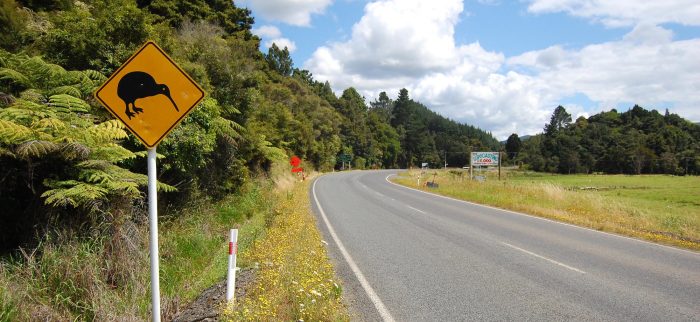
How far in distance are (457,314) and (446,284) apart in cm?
129

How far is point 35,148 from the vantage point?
5.34 meters

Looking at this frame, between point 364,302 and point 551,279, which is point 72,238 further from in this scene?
point 551,279

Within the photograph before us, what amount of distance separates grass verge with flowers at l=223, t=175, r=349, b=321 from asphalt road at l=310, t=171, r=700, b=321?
1.53 feet

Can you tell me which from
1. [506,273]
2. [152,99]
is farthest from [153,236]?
[506,273]

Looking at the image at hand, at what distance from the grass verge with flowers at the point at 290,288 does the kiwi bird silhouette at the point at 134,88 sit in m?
2.21

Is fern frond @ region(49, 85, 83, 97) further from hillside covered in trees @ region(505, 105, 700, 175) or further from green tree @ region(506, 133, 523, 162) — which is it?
green tree @ region(506, 133, 523, 162)

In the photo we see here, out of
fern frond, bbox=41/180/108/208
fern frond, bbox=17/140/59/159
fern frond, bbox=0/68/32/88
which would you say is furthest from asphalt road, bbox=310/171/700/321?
fern frond, bbox=0/68/32/88

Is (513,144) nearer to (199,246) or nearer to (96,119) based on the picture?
(199,246)

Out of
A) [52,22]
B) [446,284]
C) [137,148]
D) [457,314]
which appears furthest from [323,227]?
[52,22]

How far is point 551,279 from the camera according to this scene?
7.02 m

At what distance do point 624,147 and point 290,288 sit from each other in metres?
116

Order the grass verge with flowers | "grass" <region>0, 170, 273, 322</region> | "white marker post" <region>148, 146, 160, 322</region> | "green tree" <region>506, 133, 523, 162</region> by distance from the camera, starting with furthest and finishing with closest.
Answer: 1. "green tree" <region>506, 133, 523, 162</region>
2. the grass verge with flowers
3. "grass" <region>0, 170, 273, 322</region>
4. "white marker post" <region>148, 146, 160, 322</region>

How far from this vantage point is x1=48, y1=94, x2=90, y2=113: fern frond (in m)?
6.89

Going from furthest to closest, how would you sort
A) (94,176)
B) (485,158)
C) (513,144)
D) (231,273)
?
(513,144) → (485,158) → (94,176) → (231,273)
